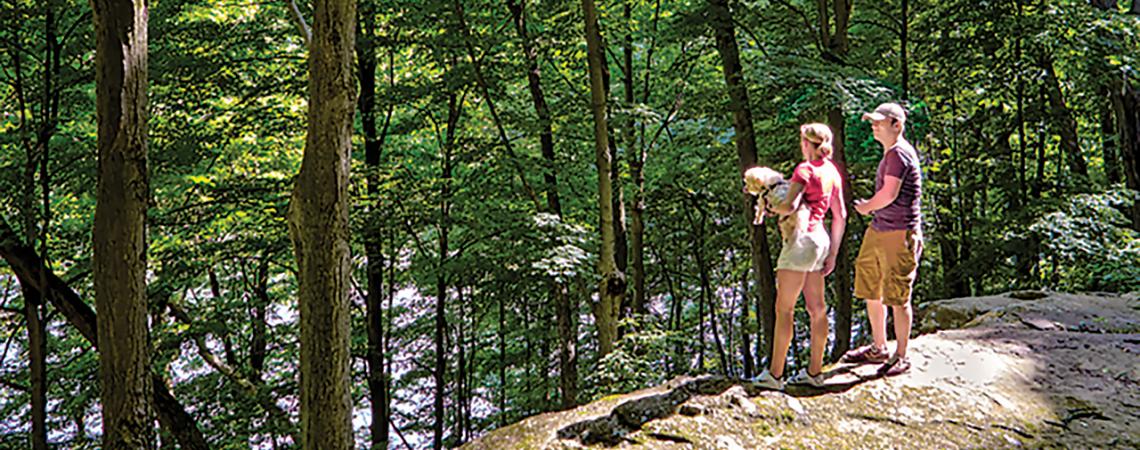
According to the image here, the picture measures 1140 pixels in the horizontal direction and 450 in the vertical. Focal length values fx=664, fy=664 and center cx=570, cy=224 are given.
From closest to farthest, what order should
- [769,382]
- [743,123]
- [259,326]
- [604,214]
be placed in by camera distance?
[769,382] < [604,214] < [743,123] < [259,326]

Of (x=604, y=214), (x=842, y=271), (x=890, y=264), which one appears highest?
(x=604, y=214)

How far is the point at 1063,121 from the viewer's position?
10.0m

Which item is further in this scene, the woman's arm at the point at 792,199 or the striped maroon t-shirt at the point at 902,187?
the striped maroon t-shirt at the point at 902,187

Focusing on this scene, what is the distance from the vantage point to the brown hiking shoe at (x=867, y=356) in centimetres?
495

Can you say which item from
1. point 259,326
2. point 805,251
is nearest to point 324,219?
point 805,251

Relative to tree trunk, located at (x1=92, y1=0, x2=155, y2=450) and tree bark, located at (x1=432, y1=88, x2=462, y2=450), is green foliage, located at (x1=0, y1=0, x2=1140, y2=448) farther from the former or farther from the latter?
tree trunk, located at (x1=92, y1=0, x2=155, y2=450)

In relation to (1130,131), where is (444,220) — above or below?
below

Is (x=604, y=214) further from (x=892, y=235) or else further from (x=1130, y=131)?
(x=1130, y=131)

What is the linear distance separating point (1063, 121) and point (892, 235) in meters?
7.79

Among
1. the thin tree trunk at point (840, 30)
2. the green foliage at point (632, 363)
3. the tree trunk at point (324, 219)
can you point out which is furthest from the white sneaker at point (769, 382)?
the thin tree trunk at point (840, 30)

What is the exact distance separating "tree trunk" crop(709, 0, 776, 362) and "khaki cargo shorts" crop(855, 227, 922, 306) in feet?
12.5

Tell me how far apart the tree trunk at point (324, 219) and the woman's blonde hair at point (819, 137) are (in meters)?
2.82

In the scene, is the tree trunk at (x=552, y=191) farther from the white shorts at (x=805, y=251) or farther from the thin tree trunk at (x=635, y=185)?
the white shorts at (x=805, y=251)

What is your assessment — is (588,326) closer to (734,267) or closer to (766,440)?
(734,267)
